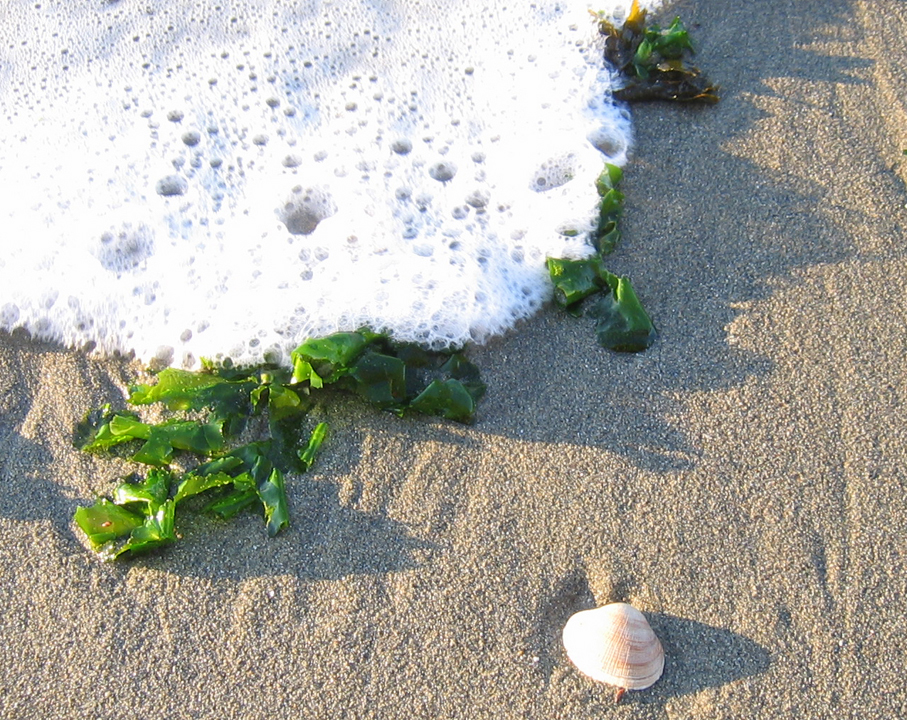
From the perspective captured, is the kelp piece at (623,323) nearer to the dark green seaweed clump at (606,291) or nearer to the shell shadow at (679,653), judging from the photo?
the dark green seaweed clump at (606,291)

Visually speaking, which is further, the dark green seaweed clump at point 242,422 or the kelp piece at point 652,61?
the kelp piece at point 652,61

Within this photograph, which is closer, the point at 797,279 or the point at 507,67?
the point at 797,279

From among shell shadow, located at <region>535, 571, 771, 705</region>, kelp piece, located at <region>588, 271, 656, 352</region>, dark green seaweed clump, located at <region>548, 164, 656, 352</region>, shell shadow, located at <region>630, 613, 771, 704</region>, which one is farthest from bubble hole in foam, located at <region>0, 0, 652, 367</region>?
shell shadow, located at <region>630, 613, 771, 704</region>

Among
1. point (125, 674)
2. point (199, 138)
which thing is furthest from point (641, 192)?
point (125, 674)

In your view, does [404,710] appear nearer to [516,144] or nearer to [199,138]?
[516,144]

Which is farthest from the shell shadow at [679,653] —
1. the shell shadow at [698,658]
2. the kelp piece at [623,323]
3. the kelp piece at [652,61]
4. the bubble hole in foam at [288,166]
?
the kelp piece at [652,61]
